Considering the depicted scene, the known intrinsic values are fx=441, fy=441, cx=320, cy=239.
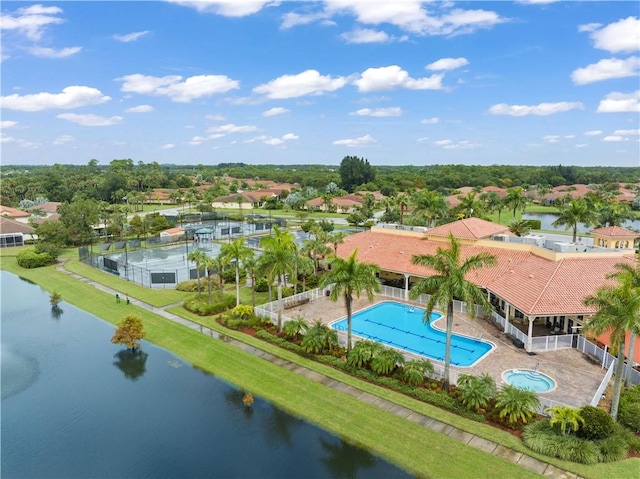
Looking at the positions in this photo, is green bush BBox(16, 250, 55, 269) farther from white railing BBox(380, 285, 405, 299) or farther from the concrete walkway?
white railing BBox(380, 285, 405, 299)

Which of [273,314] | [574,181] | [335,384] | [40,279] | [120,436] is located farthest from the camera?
[574,181]

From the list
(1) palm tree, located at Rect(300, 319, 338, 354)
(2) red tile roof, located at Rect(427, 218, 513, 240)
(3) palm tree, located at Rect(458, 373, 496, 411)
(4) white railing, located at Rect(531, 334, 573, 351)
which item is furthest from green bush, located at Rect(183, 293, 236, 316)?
(4) white railing, located at Rect(531, 334, 573, 351)

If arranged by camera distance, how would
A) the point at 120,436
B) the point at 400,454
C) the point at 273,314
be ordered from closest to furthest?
the point at 400,454
the point at 120,436
the point at 273,314

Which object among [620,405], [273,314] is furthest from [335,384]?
[620,405]

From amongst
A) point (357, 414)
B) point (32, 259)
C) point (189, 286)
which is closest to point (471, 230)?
point (357, 414)

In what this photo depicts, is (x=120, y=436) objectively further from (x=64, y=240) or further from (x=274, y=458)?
(x=64, y=240)

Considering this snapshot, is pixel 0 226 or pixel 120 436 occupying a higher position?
pixel 0 226

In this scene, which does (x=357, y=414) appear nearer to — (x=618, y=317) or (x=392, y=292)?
(x=618, y=317)
